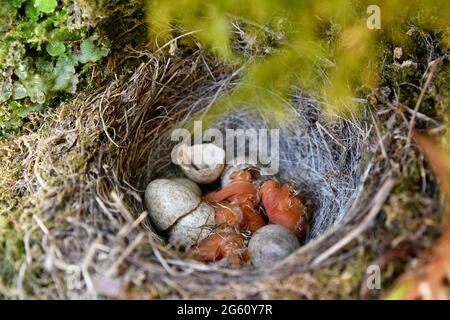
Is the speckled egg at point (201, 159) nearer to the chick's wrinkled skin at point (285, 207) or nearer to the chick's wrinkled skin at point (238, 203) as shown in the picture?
the chick's wrinkled skin at point (238, 203)

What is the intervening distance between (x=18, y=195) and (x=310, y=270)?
46.2 inches

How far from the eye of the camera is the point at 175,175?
2279mm

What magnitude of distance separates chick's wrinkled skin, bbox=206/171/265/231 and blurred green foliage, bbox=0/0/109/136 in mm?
790

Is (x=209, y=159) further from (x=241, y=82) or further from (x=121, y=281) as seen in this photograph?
(x=121, y=281)

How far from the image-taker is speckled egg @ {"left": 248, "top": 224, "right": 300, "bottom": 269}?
172 cm

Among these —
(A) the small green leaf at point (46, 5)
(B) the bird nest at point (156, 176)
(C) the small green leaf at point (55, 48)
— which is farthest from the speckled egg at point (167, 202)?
(A) the small green leaf at point (46, 5)

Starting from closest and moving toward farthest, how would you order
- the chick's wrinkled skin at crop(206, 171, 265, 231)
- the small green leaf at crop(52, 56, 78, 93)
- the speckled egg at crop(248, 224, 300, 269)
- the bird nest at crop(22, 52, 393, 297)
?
1. the bird nest at crop(22, 52, 393, 297)
2. the speckled egg at crop(248, 224, 300, 269)
3. the small green leaf at crop(52, 56, 78, 93)
4. the chick's wrinkled skin at crop(206, 171, 265, 231)

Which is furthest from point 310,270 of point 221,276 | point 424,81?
point 424,81

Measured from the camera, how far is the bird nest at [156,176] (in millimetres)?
1406

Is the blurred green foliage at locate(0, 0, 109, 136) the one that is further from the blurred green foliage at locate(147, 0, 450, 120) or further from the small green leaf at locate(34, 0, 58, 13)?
the blurred green foliage at locate(147, 0, 450, 120)

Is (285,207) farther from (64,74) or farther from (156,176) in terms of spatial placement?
(64,74)

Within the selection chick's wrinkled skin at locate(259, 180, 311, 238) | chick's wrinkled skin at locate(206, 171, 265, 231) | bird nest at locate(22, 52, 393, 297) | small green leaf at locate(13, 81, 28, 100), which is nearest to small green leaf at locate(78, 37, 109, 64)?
bird nest at locate(22, 52, 393, 297)

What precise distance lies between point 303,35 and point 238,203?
30.7 inches
